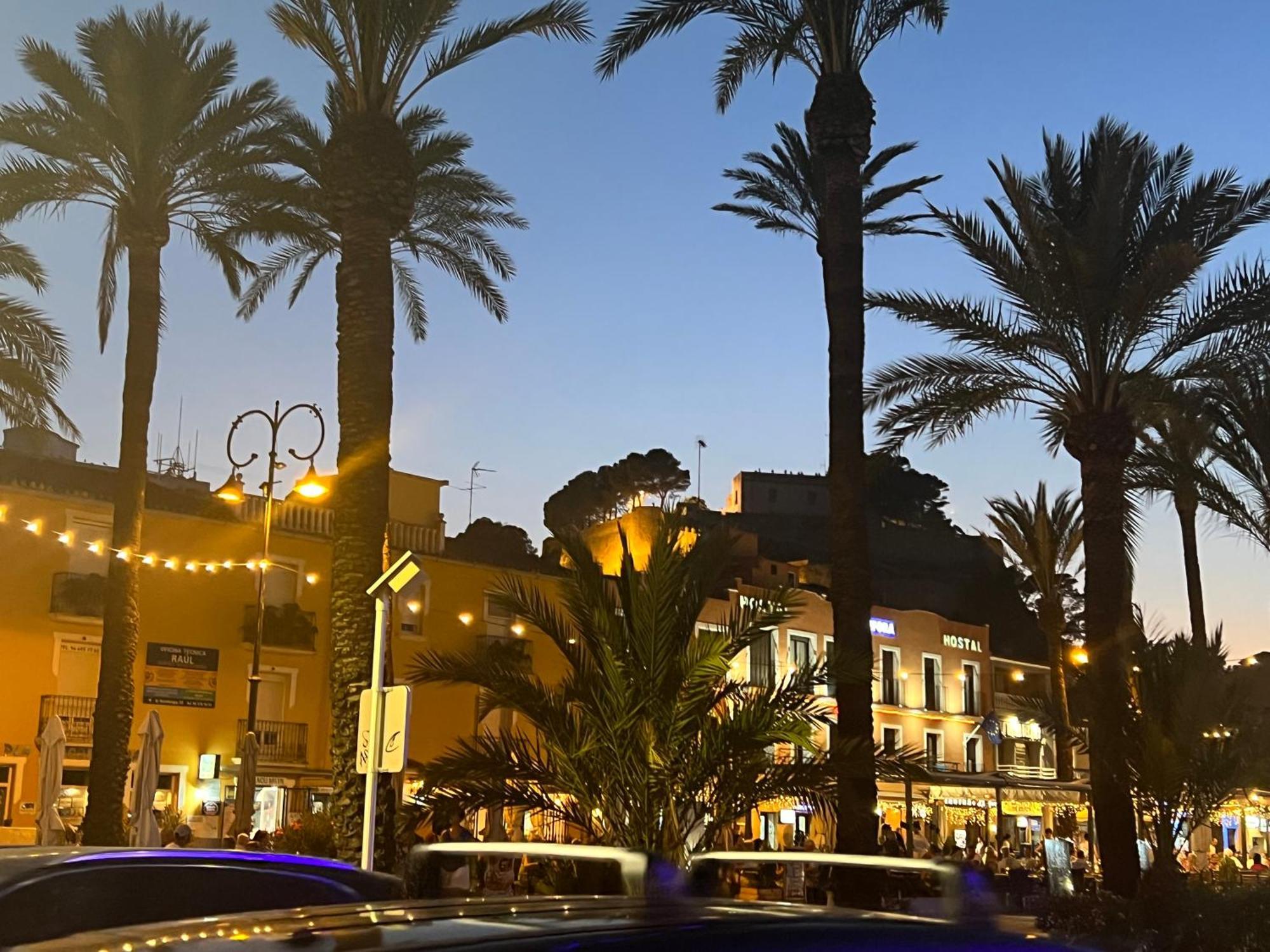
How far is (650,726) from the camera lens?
12062 mm

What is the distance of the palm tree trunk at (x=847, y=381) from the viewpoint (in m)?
16.4

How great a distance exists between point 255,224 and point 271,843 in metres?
10.6

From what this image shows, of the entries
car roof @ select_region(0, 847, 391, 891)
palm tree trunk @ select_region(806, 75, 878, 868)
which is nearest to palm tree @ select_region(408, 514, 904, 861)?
palm tree trunk @ select_region(806, 75, 878, 868)

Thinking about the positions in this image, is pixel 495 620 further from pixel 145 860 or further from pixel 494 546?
pixel 145 860

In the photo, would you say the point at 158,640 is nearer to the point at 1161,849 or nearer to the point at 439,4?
the point at 439,4

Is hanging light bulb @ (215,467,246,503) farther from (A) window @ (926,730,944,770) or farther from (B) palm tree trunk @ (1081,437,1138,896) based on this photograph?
(A) window @ (926,730,944,770)

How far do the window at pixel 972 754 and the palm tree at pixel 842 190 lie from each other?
37459 millimetres

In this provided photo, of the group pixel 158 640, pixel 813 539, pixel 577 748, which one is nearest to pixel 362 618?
pixel 577 748

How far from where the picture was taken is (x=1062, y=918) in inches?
632

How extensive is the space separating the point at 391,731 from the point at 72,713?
23.1m

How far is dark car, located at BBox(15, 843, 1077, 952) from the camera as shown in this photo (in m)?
2.19

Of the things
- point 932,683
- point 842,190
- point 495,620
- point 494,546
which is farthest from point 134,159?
point 932,683

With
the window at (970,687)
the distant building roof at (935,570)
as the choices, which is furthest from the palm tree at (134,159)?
the distant building roof at (935,570)

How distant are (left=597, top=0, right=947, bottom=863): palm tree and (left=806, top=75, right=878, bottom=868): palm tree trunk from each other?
12mm
